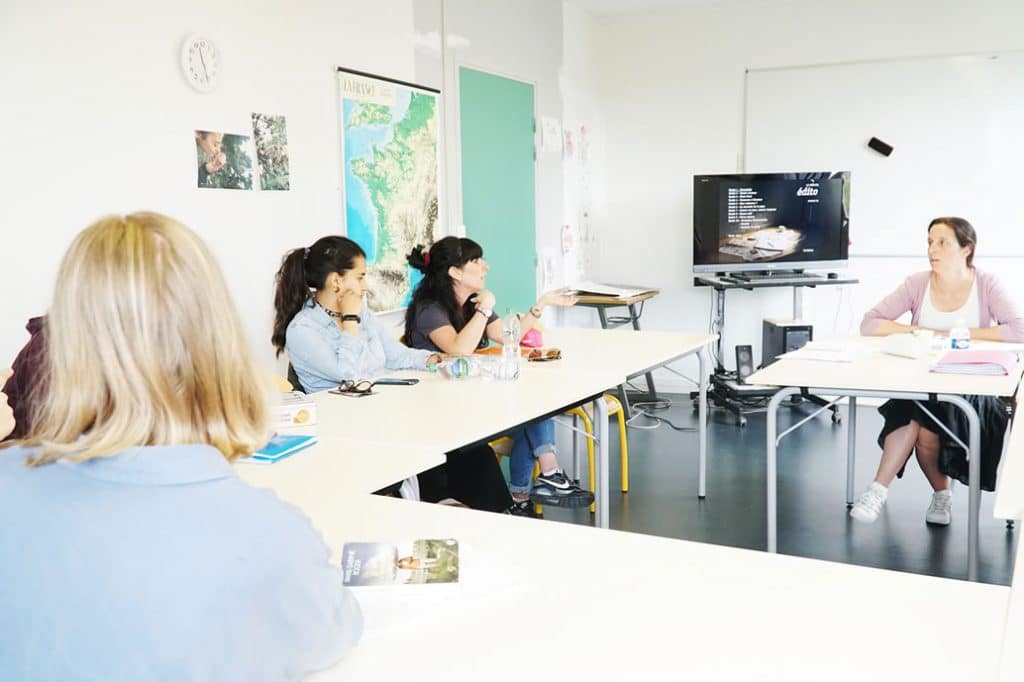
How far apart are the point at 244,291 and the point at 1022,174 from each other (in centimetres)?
487

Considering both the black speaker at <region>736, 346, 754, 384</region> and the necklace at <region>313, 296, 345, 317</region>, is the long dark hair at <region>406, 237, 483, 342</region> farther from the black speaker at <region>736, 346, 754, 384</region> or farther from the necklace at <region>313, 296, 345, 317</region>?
the black speaker at <region>736, 346, 754, 384</region>

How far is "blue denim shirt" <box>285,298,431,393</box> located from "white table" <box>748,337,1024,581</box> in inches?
52.7

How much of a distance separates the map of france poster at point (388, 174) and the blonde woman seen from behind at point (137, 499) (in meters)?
3.27

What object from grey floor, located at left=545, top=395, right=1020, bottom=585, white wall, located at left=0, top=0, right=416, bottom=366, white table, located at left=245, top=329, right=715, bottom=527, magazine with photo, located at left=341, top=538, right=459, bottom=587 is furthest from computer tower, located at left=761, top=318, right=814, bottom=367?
magazine with photo, located at left=341, top=538, right=459, bottom=587

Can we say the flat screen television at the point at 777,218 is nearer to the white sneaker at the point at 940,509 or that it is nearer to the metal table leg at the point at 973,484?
the white sneaker at the point at 940,509

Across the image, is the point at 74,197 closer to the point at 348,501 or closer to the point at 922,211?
the point at 348,501

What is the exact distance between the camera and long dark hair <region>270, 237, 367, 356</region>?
3334mm

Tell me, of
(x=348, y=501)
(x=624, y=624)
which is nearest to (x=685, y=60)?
(x=348, y=501)

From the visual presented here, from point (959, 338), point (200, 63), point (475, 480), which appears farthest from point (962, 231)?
point (200, 63)

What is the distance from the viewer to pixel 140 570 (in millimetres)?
977

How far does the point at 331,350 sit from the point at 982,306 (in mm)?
→ 2901

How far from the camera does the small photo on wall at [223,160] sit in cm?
341

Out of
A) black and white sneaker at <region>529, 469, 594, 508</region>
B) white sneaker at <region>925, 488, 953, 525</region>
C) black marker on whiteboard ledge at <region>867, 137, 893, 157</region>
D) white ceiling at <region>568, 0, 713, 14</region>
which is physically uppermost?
white ceiling at <region>568, 0, 713, 14</region>

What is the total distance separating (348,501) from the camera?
1898 mm
